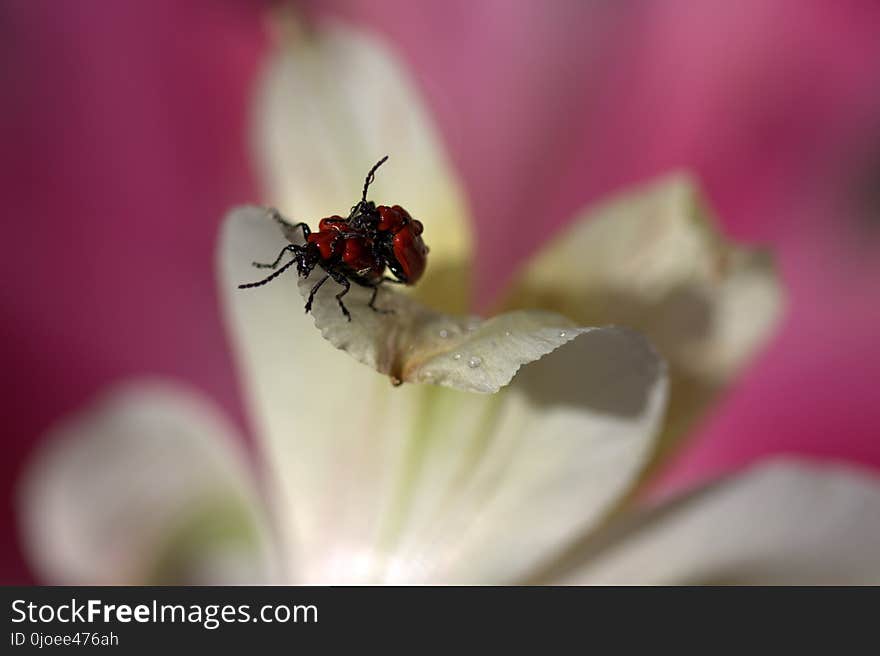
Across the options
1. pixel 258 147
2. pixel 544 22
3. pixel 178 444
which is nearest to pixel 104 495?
pixel 178 444

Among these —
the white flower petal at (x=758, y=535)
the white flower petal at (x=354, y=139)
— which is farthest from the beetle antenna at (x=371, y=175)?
the white flower petal at (x=758, y=535)

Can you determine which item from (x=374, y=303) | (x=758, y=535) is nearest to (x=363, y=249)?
(x=374, y=303)

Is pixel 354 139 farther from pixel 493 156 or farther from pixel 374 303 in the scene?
pixel 493 156

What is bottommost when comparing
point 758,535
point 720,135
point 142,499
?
point 758,535

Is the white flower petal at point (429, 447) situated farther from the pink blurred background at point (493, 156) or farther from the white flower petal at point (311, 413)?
the pink blurred background at point (493, 156)

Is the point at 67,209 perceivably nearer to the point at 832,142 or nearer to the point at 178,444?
the point at 178,444

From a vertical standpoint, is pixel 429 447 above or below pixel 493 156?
below
